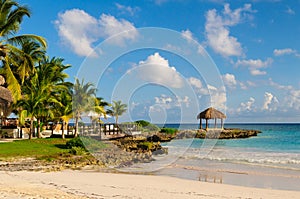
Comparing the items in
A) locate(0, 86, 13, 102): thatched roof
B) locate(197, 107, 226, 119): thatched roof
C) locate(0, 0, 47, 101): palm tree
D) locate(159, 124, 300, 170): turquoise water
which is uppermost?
locate(0, 0, 47, 101): palm tree

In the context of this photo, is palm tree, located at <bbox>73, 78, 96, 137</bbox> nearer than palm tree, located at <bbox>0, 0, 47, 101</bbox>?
No

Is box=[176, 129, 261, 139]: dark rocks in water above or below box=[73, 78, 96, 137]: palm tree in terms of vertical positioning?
below

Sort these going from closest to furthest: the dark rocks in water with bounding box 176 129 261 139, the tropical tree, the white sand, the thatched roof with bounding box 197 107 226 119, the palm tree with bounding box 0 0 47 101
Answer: the white sand < the palm tree with bounding box 0 0 47 101 < the tropical tree < the dark rocks in water with bounding box 176 129 261 139 < the thatched roof with bounding box 197 107 226 119

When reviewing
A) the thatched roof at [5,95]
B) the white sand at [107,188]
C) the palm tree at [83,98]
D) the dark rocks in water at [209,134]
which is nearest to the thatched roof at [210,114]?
the dark rocks in water at [209,134]

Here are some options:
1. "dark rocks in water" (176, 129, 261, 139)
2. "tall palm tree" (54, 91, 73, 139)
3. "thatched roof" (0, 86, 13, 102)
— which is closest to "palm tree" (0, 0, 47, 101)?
"thatched roof" (0, 86, 13, 102)

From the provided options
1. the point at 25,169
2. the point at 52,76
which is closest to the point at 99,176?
the point at 25,169

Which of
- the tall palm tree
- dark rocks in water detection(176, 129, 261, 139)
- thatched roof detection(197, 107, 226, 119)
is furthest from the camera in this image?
thatched roof detection(197, 107, 226, 119)

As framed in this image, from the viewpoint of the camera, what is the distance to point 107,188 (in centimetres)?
797

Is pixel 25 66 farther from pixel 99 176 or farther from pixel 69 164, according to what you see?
pixel 99 176

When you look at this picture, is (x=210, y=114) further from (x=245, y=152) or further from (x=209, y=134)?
(x=245, y=152)

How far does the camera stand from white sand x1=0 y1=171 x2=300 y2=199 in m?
7.12

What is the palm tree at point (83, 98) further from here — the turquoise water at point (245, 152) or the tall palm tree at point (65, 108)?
the turquoise water at point (245, 152)

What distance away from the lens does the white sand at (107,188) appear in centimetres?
712

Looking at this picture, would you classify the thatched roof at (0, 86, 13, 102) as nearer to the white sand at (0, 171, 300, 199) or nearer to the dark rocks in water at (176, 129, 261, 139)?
the white sand at (0, 171, 300, 199)
